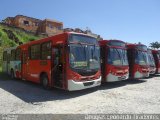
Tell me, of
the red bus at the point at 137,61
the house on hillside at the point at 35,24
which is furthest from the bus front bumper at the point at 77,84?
the house on hillside at the point at 35,24

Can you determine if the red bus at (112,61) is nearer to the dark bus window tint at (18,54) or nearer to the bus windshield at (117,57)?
the bus windshield at (117,57)

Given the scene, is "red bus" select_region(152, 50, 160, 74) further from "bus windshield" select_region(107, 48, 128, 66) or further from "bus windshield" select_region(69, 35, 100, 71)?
"bus windshield" select_region(69, 35, 100, 71)

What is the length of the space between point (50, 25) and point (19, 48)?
3685 cm

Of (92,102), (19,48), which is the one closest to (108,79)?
(92,102)

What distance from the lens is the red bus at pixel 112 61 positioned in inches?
507

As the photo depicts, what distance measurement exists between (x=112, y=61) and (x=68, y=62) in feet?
12.8

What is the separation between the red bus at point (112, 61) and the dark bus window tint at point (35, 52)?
12.7 ft

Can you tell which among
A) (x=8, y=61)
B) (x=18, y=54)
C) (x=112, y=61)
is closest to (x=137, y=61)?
(x=112, y=61)

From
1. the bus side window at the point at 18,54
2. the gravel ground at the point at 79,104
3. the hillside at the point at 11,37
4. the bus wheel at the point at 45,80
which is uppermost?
the hillside at the point at 11,37

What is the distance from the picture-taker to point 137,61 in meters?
15.4

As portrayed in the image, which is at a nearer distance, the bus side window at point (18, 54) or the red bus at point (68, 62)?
the red bus at point (68, 62)

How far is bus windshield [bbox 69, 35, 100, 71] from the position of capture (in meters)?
10.2

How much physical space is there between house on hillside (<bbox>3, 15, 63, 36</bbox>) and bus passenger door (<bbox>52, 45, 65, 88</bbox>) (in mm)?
37896

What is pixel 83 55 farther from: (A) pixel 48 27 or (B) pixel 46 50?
(A) pixel 48 27
